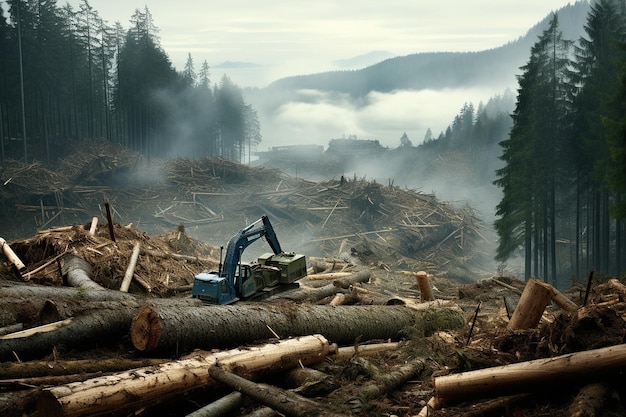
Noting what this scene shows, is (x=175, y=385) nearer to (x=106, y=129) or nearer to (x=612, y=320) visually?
(x=612, y=320)

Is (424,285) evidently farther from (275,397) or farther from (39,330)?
(39,330)

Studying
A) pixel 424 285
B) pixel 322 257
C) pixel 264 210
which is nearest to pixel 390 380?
pixel 424 285

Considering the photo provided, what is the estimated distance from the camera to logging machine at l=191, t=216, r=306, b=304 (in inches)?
537

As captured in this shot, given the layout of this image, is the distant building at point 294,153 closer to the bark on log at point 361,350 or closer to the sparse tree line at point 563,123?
the sparse tree line at point 563,123

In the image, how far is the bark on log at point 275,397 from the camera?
19.8ft

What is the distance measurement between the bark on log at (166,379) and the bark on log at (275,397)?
25 cm

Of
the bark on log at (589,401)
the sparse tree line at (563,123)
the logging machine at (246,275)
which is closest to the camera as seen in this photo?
the bark on log at (589,401)

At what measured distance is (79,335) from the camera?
835 cm

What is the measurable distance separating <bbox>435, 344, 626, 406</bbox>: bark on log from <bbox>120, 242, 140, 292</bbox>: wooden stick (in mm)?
12196

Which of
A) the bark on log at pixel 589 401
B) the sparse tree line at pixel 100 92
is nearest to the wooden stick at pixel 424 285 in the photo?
the bark on log at pixel 589 401

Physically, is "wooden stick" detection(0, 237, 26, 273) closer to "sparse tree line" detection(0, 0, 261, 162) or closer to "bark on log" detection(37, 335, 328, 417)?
"bark on log" detection(37, 335, 328, 417)

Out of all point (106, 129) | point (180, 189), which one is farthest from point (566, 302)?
point (106, 129)

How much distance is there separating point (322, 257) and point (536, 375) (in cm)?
2625

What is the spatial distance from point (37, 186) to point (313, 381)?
3672 centimetres
